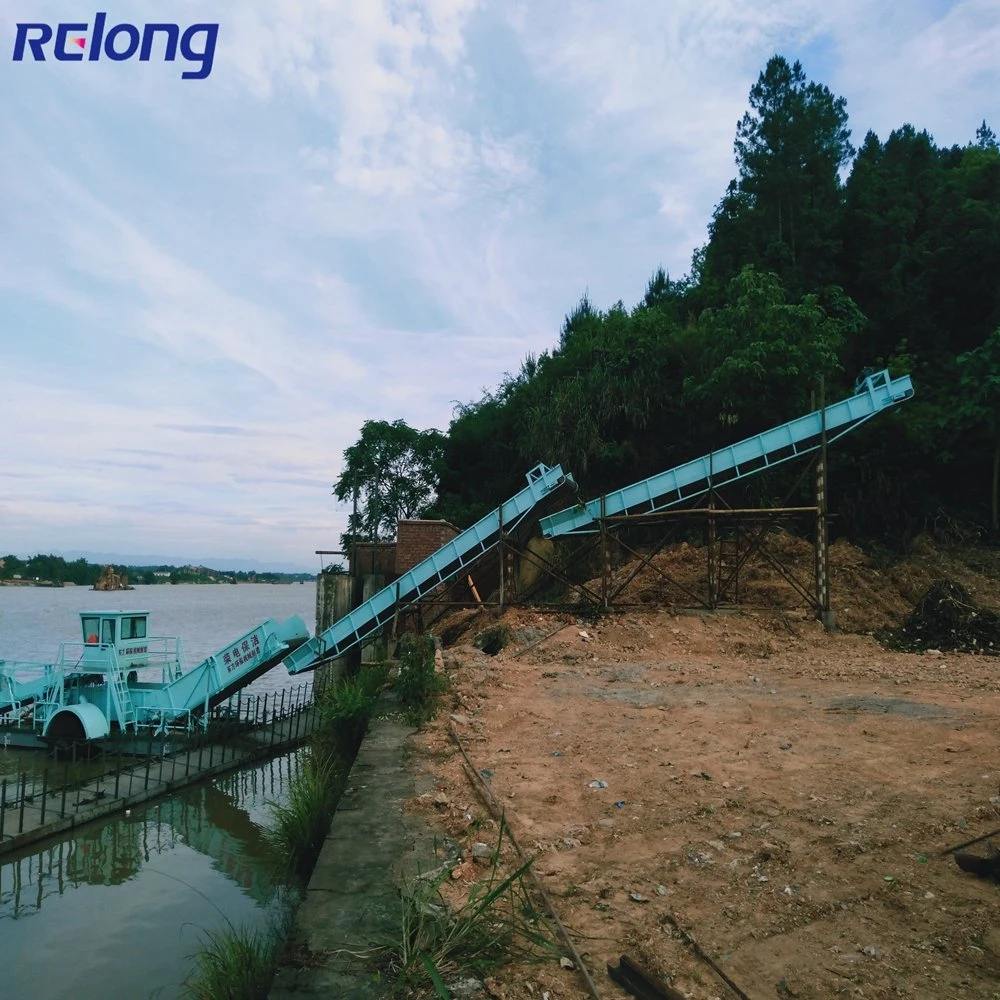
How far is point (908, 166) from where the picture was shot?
101 feet

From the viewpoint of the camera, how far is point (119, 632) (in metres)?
17.6

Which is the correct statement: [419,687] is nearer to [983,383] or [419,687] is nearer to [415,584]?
[415,584]

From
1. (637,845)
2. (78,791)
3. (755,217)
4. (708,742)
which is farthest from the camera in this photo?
(755,217)

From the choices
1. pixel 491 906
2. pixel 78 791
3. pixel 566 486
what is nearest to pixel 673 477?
pixel 566 486

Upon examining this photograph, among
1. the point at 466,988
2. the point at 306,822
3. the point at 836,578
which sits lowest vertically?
the point at 306,822

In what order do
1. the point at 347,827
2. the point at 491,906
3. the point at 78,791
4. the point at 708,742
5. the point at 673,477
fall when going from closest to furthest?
the point at 491,906 → the point at 347,827 → the point at 708,742 → the point at 78,791 → the point at 673,477

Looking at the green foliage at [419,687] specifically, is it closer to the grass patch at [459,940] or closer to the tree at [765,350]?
the grass patch at [459,940]

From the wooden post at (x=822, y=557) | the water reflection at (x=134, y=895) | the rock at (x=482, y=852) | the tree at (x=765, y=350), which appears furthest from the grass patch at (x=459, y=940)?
the tree at (x=765, y=350)

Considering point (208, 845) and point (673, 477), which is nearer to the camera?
point (208, 845)

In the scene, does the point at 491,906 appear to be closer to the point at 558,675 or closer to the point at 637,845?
the point at 637,845

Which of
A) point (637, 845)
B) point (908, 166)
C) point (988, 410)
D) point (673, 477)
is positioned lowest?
point (637, 845)

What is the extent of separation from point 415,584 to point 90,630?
7.39 meters

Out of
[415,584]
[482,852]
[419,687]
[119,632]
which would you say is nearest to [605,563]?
[415,584]

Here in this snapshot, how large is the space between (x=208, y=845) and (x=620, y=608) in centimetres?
1062
